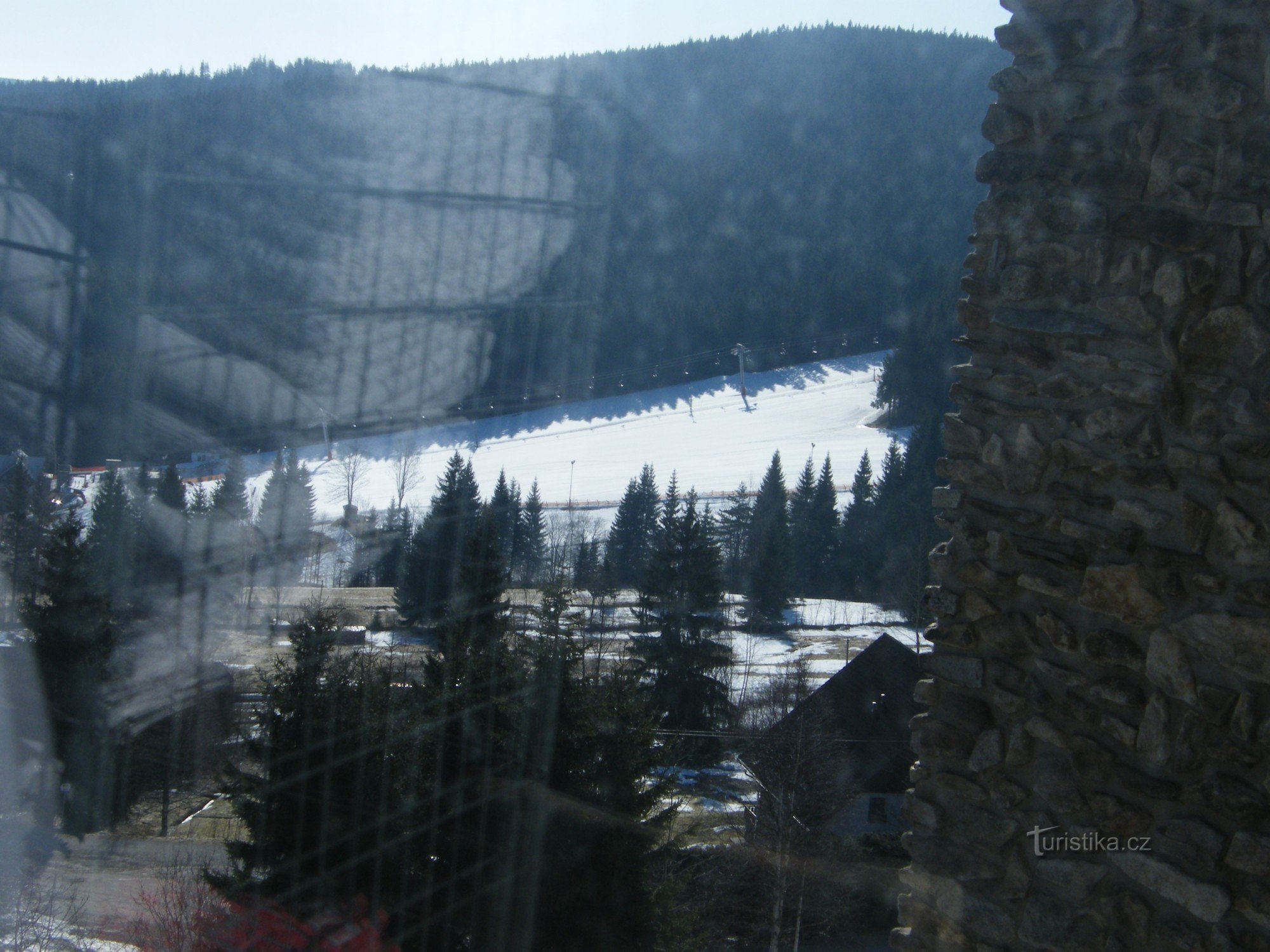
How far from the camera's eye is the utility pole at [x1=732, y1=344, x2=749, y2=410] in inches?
2379

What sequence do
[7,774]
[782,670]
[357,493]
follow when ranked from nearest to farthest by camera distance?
[7,774] → [782,670] → [357,493]

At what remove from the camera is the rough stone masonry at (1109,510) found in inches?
73.2

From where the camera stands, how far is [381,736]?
804cm

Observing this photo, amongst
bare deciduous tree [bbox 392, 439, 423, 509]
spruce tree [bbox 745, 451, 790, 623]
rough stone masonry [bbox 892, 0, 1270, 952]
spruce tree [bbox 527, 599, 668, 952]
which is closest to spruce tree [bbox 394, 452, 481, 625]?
spruce tree [bbox 745, 451, 790, 623]

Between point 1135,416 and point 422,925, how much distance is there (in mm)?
6709

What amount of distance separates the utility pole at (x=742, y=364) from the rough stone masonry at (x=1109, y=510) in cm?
5700

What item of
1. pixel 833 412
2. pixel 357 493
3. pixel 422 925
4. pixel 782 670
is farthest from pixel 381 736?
pixel 833 412

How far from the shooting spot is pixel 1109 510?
6.79 feet

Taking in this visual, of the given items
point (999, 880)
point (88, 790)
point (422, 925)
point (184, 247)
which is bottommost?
point (88, 790)

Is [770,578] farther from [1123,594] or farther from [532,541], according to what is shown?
[1123,594]

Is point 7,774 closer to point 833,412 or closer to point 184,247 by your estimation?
point 833,412

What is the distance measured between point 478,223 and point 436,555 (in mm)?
65825

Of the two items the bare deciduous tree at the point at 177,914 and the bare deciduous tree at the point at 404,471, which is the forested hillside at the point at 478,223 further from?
the bare deciduous tree at the point at 177,914

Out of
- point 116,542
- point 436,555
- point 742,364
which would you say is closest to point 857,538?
point 436,555
